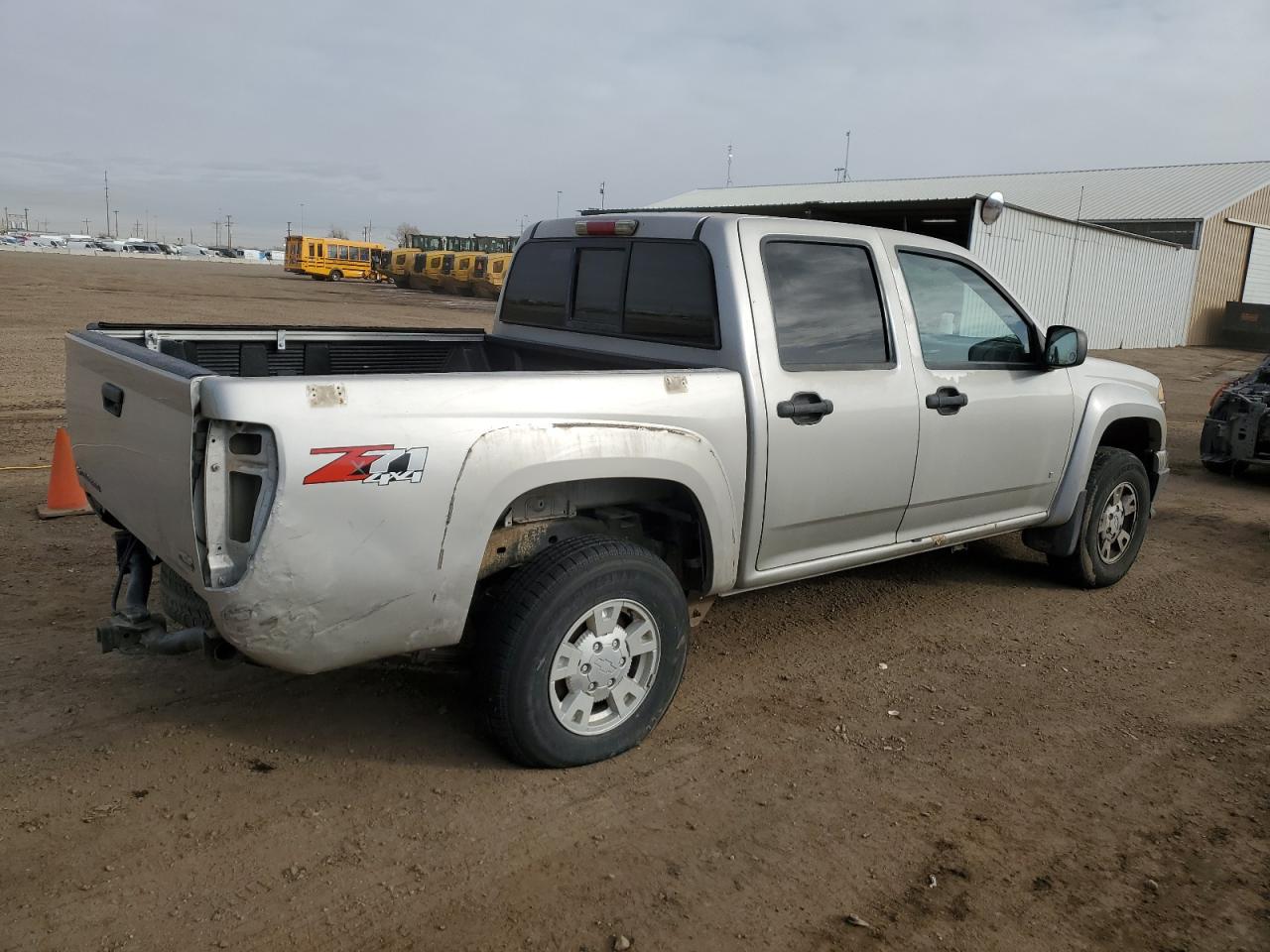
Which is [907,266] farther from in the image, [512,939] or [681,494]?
[512,939]

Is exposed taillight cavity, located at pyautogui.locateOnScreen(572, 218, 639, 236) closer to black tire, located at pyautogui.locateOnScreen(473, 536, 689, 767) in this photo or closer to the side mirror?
black tire, located at pyautogui.locateOnScreen(473, 536, 689, 767)

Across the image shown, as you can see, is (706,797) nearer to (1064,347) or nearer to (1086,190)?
(1064,347)

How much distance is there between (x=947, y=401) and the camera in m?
4.64

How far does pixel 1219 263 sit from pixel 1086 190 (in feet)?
18.2

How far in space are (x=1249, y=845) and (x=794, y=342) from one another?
2361 mm

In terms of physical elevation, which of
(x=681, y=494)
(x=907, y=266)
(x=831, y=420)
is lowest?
(x=681, y=494)

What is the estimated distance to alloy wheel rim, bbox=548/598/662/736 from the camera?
140 inches

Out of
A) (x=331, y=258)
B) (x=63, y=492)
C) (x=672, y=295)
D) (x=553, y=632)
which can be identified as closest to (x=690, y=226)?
(x=672, y=295)

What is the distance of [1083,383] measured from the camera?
5.50m

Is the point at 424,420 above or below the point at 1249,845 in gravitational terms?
above

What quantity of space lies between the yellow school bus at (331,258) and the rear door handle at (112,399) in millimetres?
53656

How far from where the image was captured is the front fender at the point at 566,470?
323cm

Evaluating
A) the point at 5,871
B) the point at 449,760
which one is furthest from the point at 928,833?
the point at 5,871

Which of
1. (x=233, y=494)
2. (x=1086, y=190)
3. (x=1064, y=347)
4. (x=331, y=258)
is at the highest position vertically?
(x=1086, y=190)
